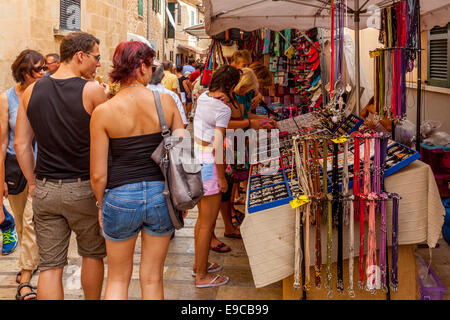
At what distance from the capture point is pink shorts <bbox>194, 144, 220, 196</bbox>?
3.80m

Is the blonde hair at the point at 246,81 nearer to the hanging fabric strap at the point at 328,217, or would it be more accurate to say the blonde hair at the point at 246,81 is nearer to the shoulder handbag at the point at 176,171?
the hanging fabric strap at the point at 328,217

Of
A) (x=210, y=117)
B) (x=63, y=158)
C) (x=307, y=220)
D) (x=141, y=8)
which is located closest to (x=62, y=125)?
(x=63, y=158)

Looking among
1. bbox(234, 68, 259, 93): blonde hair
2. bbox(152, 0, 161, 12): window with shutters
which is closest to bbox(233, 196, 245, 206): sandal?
bbox(234, 68, 259, 93): blonde hair

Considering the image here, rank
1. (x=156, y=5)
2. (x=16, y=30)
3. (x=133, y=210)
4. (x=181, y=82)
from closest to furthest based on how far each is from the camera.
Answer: (x=133, y=210)
(x=16, y=30)
(x=181, y=82)
(x=156, y=5)

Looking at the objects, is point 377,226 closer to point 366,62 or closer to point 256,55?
point 256,55

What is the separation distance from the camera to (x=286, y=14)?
20.9 ft

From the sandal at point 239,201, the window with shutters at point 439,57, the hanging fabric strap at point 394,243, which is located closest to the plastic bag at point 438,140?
the window with shutters at point 439,57

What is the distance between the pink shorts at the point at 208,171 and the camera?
12.5 ft

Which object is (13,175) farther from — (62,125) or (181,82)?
(181,82)

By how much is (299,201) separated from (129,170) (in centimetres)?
104

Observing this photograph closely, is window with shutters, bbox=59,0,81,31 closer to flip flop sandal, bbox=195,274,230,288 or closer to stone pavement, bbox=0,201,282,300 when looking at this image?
stone pavement, bbox=0,201,282,300

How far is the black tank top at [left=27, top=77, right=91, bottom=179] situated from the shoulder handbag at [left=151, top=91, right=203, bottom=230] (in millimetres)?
554

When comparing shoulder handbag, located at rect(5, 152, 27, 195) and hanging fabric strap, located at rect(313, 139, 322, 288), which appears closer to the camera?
hanging fabric strap, located at rect(313, 139, 322, 288)

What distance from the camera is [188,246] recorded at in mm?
5141
